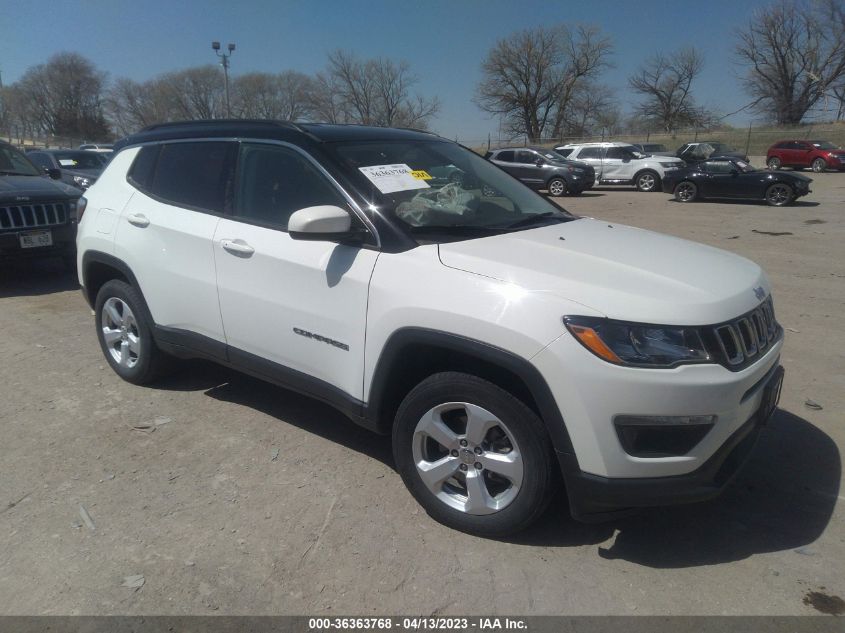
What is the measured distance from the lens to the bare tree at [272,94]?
201 ft

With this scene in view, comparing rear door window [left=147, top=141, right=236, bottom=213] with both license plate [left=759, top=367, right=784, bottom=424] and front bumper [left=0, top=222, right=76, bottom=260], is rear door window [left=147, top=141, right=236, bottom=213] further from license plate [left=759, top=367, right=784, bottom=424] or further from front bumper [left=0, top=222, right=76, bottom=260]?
front bumper [left=0, top=222, right=76, bottom=260]

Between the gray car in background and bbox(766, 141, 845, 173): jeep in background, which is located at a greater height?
the gray car in background

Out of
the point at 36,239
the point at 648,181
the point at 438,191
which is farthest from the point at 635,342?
the point at 648,181

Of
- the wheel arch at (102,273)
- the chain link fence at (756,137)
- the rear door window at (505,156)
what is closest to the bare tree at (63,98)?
the chain link fence at (756,137)

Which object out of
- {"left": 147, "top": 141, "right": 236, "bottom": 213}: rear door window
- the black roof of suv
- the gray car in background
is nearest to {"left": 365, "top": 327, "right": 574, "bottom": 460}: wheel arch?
the black roof of suv

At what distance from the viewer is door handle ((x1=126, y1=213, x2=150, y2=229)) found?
3979mm

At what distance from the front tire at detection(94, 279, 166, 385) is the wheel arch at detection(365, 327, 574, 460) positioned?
2.00 m

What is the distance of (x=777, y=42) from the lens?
63.1m

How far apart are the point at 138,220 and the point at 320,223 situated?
187 cm

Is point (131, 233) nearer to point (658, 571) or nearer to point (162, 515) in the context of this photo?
point (162, 515)

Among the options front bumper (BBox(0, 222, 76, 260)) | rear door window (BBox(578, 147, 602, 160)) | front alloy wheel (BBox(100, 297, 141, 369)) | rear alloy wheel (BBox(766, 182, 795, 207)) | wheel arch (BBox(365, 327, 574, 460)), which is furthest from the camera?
rear door window (BBox(578, 147, 602, 160))

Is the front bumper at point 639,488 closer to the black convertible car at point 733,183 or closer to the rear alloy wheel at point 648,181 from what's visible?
the black convertible car at point 733,183

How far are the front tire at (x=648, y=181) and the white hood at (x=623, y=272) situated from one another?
21116mm
